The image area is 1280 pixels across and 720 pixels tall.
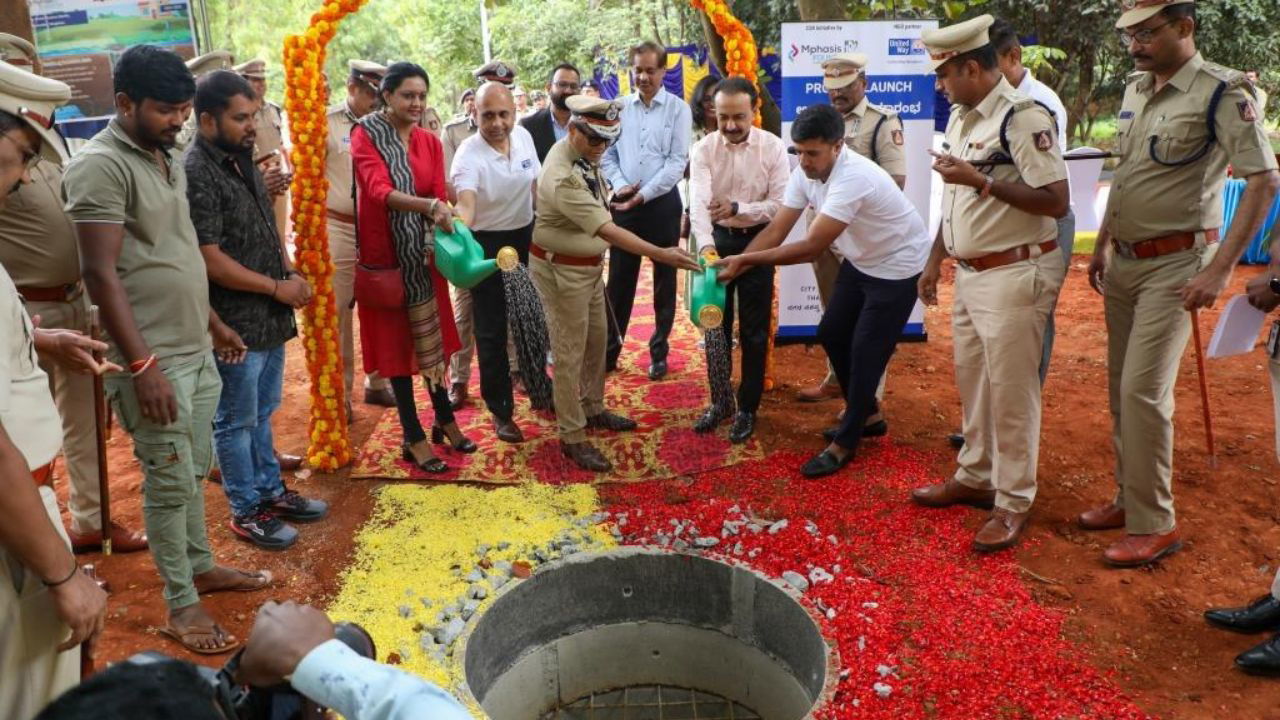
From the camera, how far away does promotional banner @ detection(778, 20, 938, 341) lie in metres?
5.58

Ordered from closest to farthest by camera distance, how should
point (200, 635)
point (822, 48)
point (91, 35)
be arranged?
point (200, 635) → point (822, 48) → point (91, 35)

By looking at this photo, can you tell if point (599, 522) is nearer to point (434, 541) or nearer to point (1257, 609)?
point (434, 541)

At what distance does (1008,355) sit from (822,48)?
283 cm

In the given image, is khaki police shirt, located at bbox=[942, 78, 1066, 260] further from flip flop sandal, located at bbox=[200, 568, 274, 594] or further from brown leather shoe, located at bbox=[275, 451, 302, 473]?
brown leather shoe, located at bbox=[275, 451, 302, 473]

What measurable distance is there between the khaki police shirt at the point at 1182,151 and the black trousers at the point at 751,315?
1.71 metres

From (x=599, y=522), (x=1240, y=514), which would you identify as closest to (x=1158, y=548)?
(x=1240, y=514)

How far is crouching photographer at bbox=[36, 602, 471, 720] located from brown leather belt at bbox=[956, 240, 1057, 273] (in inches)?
117

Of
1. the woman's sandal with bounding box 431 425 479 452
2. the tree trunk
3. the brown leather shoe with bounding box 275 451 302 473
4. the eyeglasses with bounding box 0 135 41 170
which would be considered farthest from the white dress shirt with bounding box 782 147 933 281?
the tree trunk

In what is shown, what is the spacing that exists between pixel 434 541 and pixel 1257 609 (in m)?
3.08

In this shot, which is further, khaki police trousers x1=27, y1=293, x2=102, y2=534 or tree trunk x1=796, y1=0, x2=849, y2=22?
tree trunk x1=796, y1=0, x2=849, y2=22

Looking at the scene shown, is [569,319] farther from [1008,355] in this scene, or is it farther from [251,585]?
[1008,355]

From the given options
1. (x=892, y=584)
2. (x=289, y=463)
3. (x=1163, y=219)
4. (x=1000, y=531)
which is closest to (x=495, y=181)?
(x=289, y=463)

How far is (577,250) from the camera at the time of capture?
4.27 metres

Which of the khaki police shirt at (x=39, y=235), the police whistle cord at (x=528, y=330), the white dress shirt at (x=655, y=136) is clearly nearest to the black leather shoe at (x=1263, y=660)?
the police whistle cord at (x=528, y=330)
